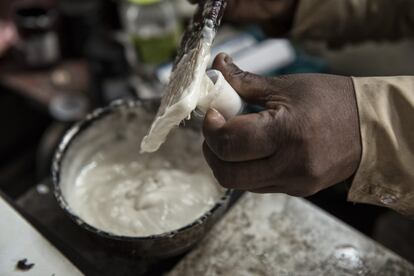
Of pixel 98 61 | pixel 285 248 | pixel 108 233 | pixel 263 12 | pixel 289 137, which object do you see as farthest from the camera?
pixel 98 61

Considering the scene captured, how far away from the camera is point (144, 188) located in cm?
111

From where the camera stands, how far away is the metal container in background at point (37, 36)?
207cm

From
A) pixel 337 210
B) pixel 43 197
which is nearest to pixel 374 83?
pixel 43 197

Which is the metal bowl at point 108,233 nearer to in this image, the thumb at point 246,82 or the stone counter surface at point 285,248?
the stone counter surface at point 285,248

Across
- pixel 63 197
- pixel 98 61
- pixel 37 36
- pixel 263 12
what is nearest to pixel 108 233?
pixel 63 197

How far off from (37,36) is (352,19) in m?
1.31

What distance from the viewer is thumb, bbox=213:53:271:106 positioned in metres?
0.86

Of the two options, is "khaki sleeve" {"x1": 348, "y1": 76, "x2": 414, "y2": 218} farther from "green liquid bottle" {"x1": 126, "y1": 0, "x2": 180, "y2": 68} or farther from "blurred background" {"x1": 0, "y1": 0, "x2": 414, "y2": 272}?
"green liquid bottle" {"x1": 126, "y1": 0, "x2": 180, "y2": 68}

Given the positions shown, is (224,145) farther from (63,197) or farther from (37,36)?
(37,36)

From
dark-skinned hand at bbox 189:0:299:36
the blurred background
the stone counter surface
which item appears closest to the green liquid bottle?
the blurred background

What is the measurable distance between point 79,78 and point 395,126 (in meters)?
1.69

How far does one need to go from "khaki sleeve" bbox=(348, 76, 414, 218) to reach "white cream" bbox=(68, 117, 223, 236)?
328 millimetres

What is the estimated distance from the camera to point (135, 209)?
1.08 m

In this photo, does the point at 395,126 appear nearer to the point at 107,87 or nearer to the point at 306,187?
the point at 306,187
